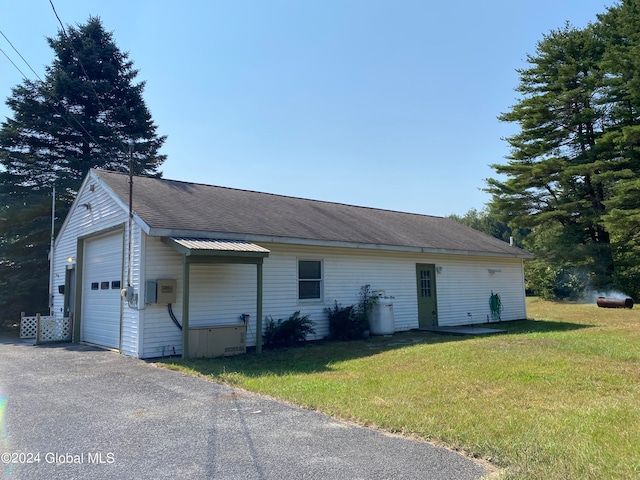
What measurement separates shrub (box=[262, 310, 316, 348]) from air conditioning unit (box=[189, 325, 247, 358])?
1.03 m

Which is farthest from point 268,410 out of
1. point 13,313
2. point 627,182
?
point 627,182

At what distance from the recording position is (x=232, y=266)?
1050cm

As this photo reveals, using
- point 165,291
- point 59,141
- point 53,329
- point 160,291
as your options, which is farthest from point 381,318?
point 59,141

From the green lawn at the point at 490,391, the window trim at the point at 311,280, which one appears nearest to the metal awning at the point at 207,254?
the green lawn at the point at 490,391

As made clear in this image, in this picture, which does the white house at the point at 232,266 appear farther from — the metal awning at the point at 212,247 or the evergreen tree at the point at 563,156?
the evergreen tree at the point at 563,156

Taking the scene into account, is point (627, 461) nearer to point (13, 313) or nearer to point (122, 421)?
point (122, 421)

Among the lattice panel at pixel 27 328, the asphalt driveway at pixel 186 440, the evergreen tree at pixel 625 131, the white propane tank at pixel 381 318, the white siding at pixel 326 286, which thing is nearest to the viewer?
the asphalt driveway at pixel 186 440

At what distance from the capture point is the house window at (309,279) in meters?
11.9

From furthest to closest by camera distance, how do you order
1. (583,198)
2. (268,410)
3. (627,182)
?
(583,198)
(627,182)
(268,410)

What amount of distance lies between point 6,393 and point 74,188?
1814cm

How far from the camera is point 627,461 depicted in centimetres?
349

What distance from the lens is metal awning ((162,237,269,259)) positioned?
864 centimetres

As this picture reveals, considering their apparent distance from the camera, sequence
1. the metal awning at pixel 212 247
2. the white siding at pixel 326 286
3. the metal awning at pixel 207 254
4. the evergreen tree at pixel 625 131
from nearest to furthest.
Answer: the metal awning at pixel 212 247, the metal awning at pixel 207 254, the white siding at pixel 326 286, the evergreen tree at pixel 625 131

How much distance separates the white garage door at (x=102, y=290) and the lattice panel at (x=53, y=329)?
1.76 feet
